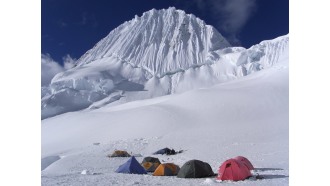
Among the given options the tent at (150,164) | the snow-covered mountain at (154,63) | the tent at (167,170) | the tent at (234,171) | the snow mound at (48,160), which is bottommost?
the snow mound at (48,160)

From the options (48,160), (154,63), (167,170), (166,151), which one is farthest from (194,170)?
(154,63)

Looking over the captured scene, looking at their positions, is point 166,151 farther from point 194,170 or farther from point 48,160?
point 194,170

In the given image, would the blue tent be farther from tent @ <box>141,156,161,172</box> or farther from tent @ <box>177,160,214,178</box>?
tent @ <box>177,160,214,178</box>

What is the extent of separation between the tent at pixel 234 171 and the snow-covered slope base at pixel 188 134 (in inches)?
17.0

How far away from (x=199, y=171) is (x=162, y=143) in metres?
14.0

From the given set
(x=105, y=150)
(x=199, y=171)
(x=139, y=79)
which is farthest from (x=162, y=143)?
(x=139, y=79)

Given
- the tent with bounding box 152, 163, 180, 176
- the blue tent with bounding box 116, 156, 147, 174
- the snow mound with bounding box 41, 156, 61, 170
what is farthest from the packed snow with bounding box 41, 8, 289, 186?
the blue tent with bounding box 116, 156, 147, 174

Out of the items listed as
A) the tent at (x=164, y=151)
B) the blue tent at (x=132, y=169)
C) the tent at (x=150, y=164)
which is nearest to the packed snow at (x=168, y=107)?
the tent at (x=164, y=151)

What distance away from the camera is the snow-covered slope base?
16.3 meters

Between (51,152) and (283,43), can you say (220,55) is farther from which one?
(51,152)

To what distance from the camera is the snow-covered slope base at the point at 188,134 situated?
53.4 ft

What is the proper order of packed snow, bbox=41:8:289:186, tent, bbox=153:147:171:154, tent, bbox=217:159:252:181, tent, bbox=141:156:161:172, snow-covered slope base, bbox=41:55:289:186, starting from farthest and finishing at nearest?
1. tent, bbox=153:147:171:154
2. packed snow, bbox=41:8:289:186
3. tent, bbox=141:156:161:172
4. snow-covered slope base, bbox=41:55:289:186
5. tent, bbox=217:159:252:181

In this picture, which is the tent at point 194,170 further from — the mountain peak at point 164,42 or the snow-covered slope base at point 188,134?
the mountain peak at point 164,42

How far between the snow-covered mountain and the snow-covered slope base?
2630cm
